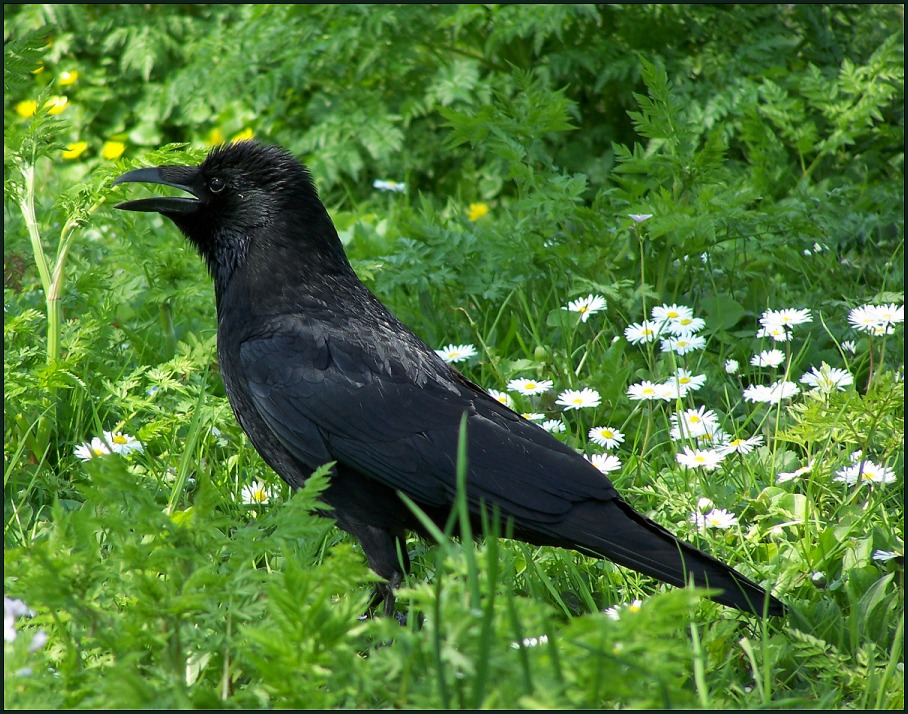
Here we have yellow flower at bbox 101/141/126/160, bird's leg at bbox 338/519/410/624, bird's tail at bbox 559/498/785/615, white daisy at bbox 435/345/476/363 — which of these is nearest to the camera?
bird's tail at bbox 559/498/785/615

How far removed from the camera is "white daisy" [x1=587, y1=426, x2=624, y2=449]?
3.61m

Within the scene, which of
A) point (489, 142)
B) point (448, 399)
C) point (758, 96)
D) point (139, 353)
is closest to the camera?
point (448, 399)

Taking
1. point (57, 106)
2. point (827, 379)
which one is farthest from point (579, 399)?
point (57, 106)

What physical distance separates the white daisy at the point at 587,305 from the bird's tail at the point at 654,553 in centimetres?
137

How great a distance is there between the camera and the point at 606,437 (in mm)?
3613

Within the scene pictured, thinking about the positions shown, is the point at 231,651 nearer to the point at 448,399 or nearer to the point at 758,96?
the point at 448,399

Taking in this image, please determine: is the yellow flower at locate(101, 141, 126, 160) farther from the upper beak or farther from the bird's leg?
the bird's leg

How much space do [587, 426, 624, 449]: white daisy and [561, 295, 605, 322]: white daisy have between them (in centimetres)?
59

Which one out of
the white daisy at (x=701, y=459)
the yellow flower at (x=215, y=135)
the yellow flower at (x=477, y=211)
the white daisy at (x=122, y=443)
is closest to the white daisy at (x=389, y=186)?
the yellow flower at (x=477, y=211)

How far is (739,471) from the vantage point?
3.48m

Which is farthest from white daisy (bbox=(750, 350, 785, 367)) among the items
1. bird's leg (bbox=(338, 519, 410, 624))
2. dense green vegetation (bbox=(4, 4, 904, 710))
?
bird's leg (bbox=(338, 519, 410, 624))

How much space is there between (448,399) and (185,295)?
1.35m

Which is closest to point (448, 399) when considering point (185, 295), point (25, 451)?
point (185, 295)

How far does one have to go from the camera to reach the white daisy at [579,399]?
3693mm
